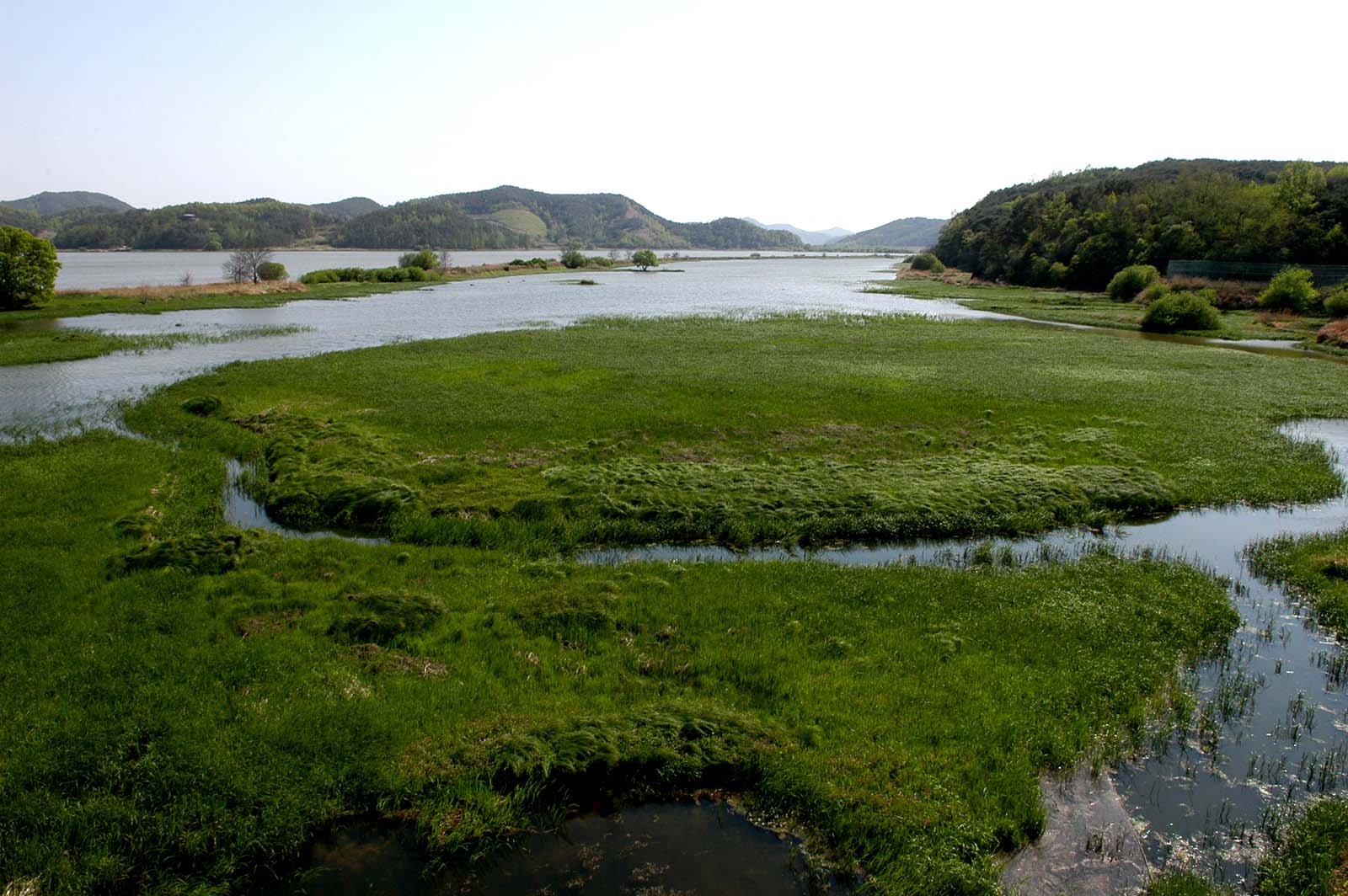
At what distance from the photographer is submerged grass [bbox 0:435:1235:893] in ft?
25.5

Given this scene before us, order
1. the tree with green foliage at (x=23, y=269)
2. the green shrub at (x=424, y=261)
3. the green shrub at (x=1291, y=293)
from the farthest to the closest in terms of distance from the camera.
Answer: the green shrub at (x=424, y=261), the green shrub at (x=1291, y=293), the tree with green foliage at (x=23, y=269)

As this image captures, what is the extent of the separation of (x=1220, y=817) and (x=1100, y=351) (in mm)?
41772

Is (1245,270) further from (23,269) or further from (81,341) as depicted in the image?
(23,269)

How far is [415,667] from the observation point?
1044cm

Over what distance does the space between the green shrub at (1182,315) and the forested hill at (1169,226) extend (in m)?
31.5

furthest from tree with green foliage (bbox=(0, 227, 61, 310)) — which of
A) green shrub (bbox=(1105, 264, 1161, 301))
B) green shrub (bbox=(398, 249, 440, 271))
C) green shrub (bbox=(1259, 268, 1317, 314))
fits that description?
green shrub (bbox=(1105, 264, 1161, 301))

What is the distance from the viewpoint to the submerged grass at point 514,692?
7.78 m

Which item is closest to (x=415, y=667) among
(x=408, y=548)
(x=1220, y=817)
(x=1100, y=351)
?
(x=408, y=548)

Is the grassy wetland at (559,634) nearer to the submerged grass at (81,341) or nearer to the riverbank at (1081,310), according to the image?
the submerged grass at (81,341)

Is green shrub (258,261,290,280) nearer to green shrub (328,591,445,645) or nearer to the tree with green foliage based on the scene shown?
the tree with green foliage

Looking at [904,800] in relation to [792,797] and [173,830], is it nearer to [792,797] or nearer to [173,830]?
[792,797]

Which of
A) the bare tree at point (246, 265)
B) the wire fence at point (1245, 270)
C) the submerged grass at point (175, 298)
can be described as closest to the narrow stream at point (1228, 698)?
the submerged grass at point (175, 298)

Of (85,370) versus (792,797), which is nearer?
(792,797)

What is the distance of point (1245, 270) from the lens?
3014 inches
